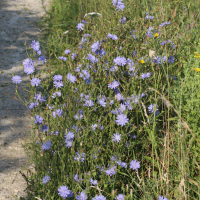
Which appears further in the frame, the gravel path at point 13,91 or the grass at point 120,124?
the gravel path at point 13,91

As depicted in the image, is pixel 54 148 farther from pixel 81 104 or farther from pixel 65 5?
pixel 65 5

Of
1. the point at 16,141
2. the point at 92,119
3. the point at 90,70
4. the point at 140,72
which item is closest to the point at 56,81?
the point at 90,70

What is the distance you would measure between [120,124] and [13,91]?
223 centimetres

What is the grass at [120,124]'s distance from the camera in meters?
1.71

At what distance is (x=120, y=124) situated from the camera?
1.82 m

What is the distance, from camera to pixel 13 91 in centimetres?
350

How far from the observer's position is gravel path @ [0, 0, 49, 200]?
2.26 m

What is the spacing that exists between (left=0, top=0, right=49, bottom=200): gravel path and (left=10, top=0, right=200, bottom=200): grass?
23 cm

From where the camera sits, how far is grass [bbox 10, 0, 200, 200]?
67.1 inches

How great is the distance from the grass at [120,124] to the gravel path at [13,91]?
227 millimetres

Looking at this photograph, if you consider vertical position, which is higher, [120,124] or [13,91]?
[120,124]

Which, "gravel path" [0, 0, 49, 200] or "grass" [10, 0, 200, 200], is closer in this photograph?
"grass" [10, 0, 200, 200]

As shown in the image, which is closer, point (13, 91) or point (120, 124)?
point (120, 124)

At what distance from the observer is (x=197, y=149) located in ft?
6.66
